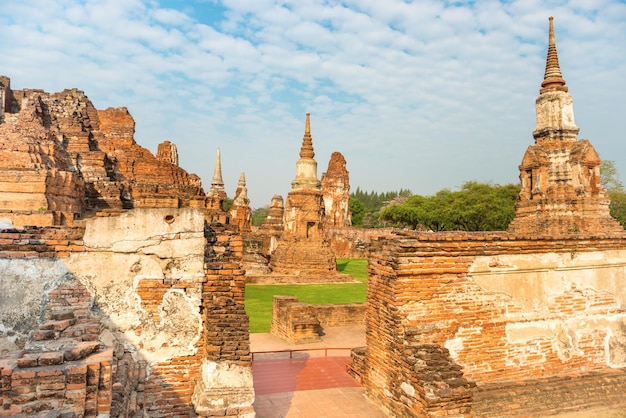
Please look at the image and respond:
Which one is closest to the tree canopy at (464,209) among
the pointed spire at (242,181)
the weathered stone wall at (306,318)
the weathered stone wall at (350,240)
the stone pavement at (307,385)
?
the weathered stone wall at (350,240)

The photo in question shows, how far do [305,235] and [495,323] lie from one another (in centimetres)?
1694

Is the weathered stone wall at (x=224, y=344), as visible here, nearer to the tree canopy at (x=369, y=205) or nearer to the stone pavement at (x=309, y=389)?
the stone pavement at (x=309, y=389)

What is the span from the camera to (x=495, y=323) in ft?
21.1

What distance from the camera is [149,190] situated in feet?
50.8

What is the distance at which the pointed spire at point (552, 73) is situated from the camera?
16.1 meters

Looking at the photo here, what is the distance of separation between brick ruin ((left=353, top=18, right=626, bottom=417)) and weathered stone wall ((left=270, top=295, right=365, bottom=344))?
134 inches

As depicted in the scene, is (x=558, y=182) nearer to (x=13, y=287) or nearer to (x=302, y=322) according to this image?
(x=302, y=322)

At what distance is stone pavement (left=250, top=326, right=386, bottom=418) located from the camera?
21.5 ft

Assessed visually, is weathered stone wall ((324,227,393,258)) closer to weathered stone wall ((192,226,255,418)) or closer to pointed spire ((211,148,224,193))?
pointed spire ((211,148,224,193))

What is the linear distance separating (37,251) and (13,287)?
449mm

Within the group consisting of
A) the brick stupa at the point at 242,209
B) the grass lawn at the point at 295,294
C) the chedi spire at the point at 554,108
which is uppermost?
the chedi spire at the point at 554,108

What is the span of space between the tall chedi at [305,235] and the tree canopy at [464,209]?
19019 millimetres

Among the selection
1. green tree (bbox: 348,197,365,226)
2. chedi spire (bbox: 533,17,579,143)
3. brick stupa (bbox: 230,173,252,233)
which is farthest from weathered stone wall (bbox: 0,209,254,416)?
green tree (bbox: 348,197,365,226)

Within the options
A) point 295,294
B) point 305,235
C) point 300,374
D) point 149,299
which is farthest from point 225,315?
point 305,235
